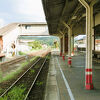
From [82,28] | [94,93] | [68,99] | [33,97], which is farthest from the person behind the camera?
[82,28]

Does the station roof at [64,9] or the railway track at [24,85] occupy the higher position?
the station roof at [64,9]

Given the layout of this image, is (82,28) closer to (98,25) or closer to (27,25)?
(98,25)

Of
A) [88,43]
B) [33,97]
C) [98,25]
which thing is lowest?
[33,97]

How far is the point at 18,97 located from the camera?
19.0 ft

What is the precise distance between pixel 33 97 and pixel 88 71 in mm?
2494

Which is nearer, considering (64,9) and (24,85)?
(24,85)

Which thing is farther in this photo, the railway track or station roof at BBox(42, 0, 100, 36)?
station roof at BBox(42, 0, 100, 36)

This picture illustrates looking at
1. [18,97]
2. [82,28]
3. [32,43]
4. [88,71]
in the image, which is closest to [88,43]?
[88,71]

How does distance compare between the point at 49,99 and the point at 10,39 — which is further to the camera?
the point at 10,39

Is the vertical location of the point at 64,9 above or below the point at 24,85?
above

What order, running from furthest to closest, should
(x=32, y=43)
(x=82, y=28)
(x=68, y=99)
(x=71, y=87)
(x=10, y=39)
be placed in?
(x=32, y=43), (x=10, y=39), (x=82, y=28), (x=71, y=87), (x=68, y=99)

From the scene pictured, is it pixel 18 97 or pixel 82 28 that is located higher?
pixel 82 28

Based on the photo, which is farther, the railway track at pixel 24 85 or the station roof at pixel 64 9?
the station roof at pixel 64 9

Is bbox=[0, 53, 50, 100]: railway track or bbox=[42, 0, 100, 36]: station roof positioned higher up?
bbox=[42, 0, 100, 36]: station roof
